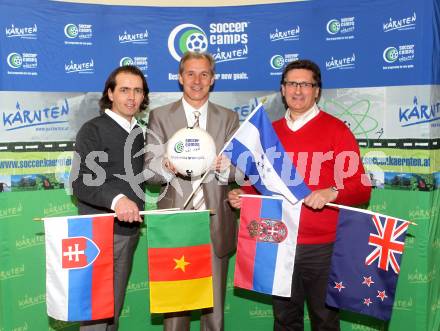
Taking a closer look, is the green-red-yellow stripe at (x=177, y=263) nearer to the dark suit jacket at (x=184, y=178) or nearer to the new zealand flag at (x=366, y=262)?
the dark suit jacket at (x=184, y=178)

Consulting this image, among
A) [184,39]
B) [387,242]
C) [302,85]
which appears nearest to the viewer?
[387,242]

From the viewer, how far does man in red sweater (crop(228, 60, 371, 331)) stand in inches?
98.5

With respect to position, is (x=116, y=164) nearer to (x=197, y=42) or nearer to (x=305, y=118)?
(x=305, y=118)

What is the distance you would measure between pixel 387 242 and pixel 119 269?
4.36 ft

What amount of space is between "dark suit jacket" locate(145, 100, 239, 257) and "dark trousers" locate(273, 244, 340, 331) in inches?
16.3

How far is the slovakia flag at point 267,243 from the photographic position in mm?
2520

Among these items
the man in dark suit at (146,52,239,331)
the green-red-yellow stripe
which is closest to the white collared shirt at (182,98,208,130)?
the man in dark suit at (146,52,239,331)

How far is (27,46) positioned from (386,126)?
2254 millimetres

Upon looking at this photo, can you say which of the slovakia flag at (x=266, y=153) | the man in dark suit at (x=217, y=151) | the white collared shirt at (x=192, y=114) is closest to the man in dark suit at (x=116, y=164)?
the man in dark suit at (x=217, y=151)

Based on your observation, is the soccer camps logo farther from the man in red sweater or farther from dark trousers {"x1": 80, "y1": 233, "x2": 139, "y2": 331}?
dark trousers {"x1": 80, "y1": 233, "x2": 139, "y2": 331}

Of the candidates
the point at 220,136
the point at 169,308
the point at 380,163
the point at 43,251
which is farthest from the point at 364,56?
the point at 43,251

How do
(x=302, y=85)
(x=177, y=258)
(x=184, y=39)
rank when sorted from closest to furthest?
(x=177, y=258) < (x=302, y=85) < (x=184, y=39)

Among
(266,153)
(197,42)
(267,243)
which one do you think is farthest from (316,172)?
(197,42)

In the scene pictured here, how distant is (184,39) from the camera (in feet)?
11.0
